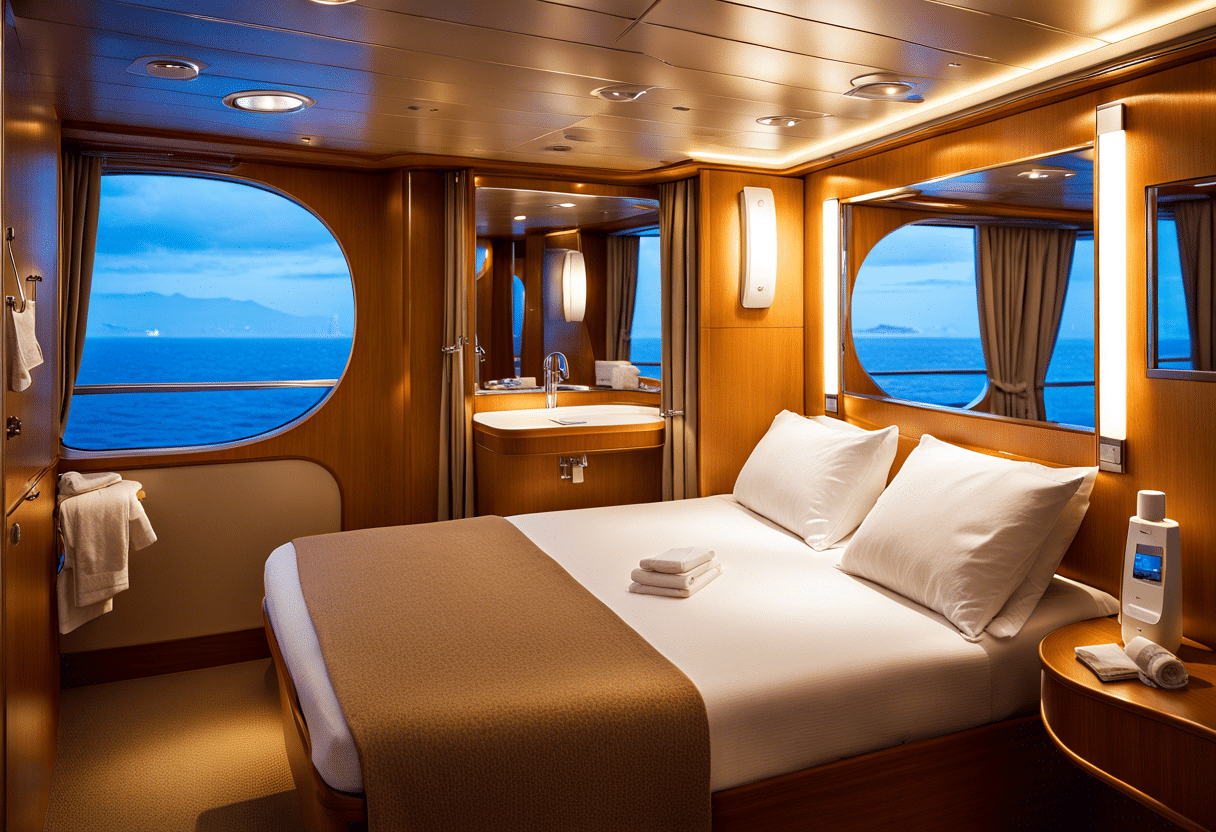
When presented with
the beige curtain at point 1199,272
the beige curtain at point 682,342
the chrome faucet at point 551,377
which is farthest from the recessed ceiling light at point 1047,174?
the chrome faucet at point 551,377

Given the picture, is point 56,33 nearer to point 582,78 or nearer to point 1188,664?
point 582,78

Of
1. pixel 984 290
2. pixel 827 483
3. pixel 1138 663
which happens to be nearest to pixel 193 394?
pixel 827 483

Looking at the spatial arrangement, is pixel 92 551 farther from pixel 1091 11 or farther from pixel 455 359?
pixel 1091 11

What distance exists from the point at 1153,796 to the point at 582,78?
96.5 inches

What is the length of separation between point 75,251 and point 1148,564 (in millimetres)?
4067

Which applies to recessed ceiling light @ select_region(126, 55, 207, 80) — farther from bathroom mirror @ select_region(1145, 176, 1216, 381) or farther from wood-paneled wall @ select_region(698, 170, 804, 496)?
bathroom mirror @ select_region(1145, 176, 1216, 381)

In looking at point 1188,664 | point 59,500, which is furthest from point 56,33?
point 1188,664

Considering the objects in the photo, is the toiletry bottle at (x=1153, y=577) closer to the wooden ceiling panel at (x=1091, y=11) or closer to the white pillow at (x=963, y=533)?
the white pillow at (x=963, y=533)

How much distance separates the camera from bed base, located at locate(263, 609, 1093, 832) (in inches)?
74.0

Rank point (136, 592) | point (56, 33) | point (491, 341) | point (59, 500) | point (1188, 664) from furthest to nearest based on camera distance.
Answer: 1. point (491, 341)
2. point (136, 592)
3. point (59, 500)
4. point (56, 33)
5. point (1188, 664)

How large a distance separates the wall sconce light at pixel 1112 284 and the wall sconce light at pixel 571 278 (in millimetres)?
2554

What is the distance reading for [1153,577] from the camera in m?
2.00

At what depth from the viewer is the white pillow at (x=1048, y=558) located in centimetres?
225

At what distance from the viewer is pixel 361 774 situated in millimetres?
1632
